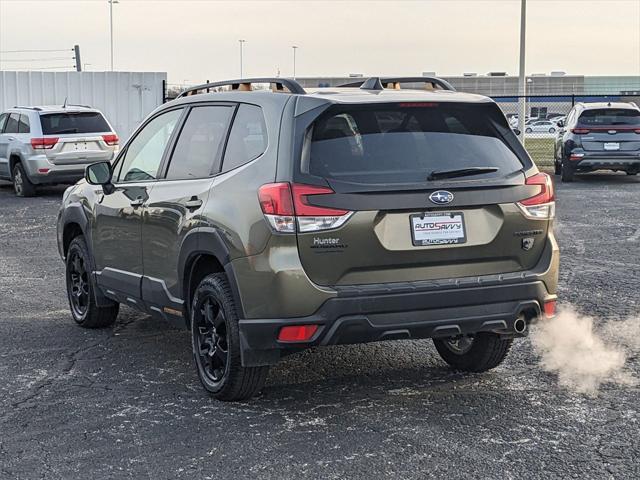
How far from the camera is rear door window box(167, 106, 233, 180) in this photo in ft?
19.8

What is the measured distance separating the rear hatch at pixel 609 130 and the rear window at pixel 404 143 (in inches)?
650

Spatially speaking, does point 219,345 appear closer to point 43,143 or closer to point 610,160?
point 43,143

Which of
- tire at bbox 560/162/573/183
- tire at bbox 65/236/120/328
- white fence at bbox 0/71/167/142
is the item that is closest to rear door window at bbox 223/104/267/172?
tire at bbox 65/236/120/328

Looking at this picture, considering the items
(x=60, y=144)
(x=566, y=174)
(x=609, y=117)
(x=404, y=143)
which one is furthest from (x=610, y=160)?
(x=404, y=143)

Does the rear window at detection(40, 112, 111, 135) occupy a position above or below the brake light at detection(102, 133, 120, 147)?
above

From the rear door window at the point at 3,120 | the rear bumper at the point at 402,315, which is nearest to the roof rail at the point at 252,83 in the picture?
the rear bumper at the point at 402,315

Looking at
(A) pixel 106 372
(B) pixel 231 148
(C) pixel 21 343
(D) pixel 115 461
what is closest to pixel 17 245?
(C) pixel 21 343

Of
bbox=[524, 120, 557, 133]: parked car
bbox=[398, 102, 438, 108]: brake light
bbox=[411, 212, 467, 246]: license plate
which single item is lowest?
bbox=[524, 120, 557, 133]: parked car

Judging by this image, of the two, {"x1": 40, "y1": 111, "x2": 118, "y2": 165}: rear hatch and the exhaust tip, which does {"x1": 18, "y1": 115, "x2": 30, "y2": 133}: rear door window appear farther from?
the exhaust tip

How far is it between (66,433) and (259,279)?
4.17 feet

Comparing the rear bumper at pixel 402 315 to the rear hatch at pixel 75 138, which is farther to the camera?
the rear hatch at pixel 75 138

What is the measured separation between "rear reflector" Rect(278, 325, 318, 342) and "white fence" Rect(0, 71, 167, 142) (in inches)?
948

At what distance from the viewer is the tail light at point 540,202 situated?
5637mm

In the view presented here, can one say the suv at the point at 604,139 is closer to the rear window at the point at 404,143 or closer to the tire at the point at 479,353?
the tire at the point at 479,353
